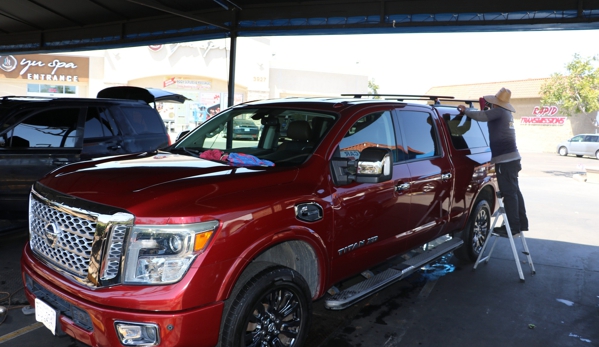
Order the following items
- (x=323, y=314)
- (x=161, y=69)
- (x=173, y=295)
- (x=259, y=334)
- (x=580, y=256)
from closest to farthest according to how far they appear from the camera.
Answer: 1. (x=173, y=295)
2. (x=259, y=334)
3. (x=323, y=314)
4. (x=580, y=256)
5. (x=161, y=69)

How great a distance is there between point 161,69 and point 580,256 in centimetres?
3383

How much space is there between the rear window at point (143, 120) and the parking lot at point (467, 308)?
2.04m

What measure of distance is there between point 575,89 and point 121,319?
4001 cm

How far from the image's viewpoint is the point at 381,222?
13.7ft

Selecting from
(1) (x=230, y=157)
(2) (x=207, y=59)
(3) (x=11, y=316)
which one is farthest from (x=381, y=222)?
(2) (x=207, y=59)

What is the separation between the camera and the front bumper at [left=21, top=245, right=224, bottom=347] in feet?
8.62

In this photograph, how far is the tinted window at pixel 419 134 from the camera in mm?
4730

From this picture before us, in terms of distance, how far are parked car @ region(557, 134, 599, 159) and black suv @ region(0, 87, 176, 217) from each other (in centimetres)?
3156

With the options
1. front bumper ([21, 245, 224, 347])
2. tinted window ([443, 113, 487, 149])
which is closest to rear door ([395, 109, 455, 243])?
tinted window ([443, 113, 487, 149])

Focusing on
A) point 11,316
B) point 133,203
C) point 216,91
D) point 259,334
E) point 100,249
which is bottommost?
point 11,316

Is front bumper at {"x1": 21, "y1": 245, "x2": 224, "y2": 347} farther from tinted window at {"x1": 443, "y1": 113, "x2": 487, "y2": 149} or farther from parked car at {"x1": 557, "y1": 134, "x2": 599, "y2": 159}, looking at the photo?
parked car at {"x1": 557, "y1": 134, "x2": 599, "y2": 159}

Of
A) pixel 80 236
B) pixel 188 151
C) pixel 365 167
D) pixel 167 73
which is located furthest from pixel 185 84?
pixel 80 236

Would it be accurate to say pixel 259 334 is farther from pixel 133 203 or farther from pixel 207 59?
pixel 207 59

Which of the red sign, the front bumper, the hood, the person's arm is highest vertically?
the red sign
